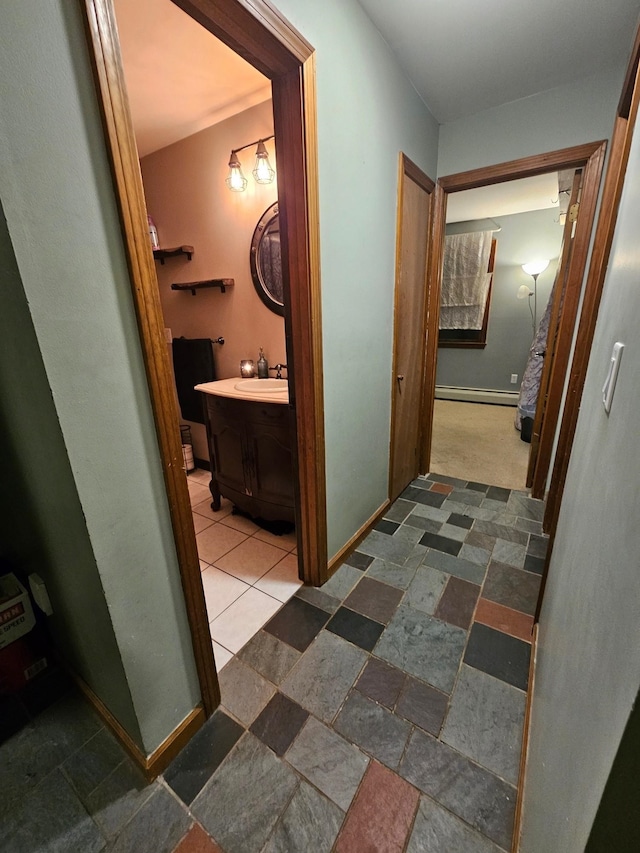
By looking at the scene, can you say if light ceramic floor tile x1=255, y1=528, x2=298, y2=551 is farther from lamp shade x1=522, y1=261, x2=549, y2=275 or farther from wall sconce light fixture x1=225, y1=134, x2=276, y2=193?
lamp shade x1=522, y1=261, x2=549, y2=275

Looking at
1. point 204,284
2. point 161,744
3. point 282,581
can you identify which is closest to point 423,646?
point 282,581

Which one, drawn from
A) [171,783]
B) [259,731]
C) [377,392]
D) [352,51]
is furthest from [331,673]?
[352,51]

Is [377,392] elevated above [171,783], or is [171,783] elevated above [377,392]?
[377,392]

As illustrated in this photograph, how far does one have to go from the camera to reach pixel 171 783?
1.00 meters

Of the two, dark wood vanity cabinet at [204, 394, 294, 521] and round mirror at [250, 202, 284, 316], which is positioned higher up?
round mirror at [250, 202, 284, 316]

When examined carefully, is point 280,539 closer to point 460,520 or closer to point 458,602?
point 458,602

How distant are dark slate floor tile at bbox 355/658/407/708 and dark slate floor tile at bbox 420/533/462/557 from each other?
0.81 meters

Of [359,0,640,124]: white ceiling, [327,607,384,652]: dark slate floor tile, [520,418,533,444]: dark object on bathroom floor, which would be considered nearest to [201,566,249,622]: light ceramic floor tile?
[327,607,384,652]: dark slate floor tile

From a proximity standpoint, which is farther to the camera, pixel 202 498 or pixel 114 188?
pixel 202 498

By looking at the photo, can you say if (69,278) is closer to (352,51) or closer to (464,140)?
(352,51)

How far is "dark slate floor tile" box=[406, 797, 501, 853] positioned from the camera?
868 mm

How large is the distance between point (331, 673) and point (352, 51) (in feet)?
7.98

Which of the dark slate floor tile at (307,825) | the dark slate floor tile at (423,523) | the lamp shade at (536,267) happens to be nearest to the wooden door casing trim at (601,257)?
the dark slate floor tile at (423,523)

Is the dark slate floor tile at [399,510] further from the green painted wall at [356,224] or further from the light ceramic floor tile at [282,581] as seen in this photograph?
the light ceramic floor tile at [282,581]
